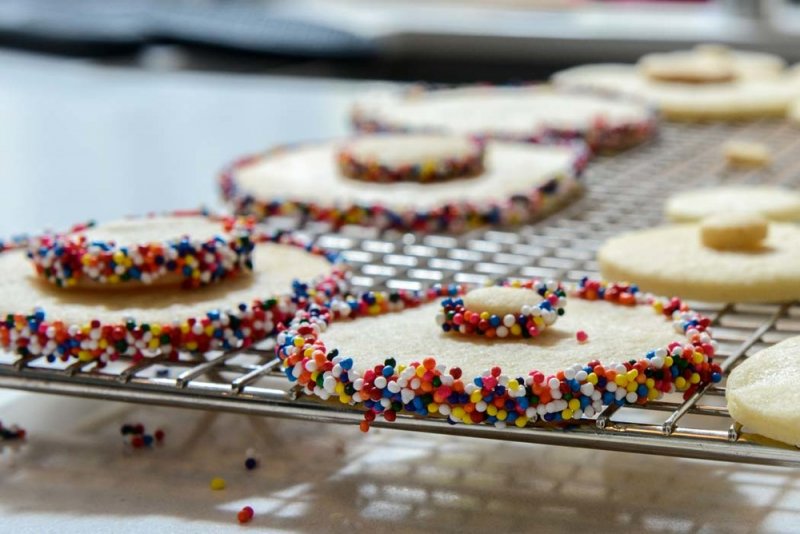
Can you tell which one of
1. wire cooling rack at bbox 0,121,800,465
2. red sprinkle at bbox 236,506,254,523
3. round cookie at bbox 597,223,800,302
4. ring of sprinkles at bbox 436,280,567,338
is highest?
ring of sprinkles at bbox 436,280,567,338

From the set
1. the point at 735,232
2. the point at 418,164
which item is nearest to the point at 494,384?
the point at 735,232

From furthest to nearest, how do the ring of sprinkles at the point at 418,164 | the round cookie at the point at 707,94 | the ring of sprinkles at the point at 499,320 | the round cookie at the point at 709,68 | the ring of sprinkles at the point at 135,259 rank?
the round cookie at the point at 709,68, the round cookie at the point at 707,94, the ring of sprinkles at the point at 418,164, the ring of sprinkles at the point at 135,259, the ring of sprinkles at the point at 499,320

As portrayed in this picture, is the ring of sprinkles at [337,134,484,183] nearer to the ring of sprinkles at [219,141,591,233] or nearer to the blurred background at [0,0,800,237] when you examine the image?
the ring of sprinkles at [219,141,591,233]

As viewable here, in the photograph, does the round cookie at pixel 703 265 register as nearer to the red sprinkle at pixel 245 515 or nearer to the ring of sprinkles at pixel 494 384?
the ring of sprinkles at pixel 494 384

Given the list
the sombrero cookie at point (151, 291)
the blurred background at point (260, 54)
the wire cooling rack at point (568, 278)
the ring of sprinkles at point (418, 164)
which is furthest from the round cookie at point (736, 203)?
the blurred background at point (260, 54)

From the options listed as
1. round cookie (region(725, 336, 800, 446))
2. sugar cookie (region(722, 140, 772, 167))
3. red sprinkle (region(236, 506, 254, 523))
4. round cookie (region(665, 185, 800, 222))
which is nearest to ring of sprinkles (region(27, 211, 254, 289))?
red sprinkle (region(236, 506, 254, 523))

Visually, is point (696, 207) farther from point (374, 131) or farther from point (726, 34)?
point (726, 34)
